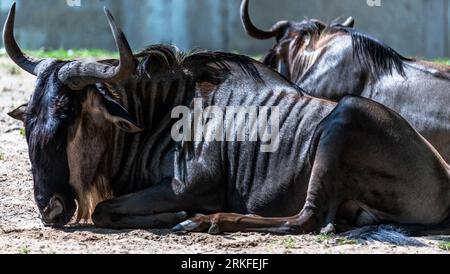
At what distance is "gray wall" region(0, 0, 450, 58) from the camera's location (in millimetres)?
18062

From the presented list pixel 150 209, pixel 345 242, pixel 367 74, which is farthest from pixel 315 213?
pixel 367 74

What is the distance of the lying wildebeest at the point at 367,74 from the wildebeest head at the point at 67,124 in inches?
75.4

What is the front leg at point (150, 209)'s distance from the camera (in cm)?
648

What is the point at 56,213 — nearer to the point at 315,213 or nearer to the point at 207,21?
the point at 315,213

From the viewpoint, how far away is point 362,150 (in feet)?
20.6

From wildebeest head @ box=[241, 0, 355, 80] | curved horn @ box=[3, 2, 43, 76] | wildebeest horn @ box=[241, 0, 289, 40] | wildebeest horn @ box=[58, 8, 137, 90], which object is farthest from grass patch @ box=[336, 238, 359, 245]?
wildebeest horn @ box=[241, 0, 289, 40]

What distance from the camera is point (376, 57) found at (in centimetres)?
875

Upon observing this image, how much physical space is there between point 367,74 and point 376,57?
0.50 feet

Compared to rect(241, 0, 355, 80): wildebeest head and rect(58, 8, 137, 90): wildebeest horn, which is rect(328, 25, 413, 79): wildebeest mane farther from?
rect(58, 8, 137, 90): wildebeest horn

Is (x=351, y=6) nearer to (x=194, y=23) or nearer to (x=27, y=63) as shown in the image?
(x=194, y=23)

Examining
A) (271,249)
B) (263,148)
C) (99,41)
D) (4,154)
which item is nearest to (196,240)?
(271,249)
